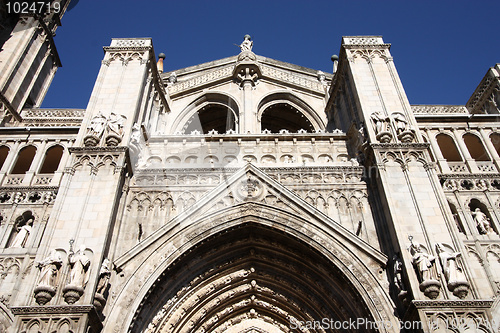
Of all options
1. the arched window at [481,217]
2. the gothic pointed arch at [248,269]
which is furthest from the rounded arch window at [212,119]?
the arched window at [481,217]

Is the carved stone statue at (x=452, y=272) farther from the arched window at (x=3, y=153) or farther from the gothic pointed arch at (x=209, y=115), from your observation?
the arched window at (x=3, y=153)

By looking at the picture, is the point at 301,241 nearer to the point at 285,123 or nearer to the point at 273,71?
the point at 285,123

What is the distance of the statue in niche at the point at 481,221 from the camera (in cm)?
1377

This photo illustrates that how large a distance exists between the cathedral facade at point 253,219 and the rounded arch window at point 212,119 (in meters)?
3.00

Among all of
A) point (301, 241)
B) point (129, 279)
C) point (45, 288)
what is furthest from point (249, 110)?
point (45, 288)

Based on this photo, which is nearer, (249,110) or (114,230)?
(114,230)

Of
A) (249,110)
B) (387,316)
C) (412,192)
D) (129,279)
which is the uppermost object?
(249,110)

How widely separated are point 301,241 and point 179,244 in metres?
3.42

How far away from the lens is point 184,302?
501 inches

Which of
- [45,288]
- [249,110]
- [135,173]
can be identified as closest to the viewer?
[45,288]

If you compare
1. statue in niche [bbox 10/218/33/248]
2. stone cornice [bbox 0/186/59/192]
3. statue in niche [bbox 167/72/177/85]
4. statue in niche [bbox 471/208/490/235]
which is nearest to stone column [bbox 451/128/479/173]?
statue in niche [bbox 471/208/490/235]

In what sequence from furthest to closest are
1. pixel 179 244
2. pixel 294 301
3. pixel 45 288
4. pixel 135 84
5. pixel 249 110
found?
pixel 249 110
pixel 135 84
pixel 294 301
pixel 179 244
pixel 45 288

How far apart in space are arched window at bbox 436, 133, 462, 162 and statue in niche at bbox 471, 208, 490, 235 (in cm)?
316

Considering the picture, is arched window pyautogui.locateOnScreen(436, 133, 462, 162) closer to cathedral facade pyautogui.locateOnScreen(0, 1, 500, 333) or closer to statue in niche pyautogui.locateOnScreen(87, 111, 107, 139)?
cathedral facade pyautogui.locateOnScreen(0, 1, 500, 333)
